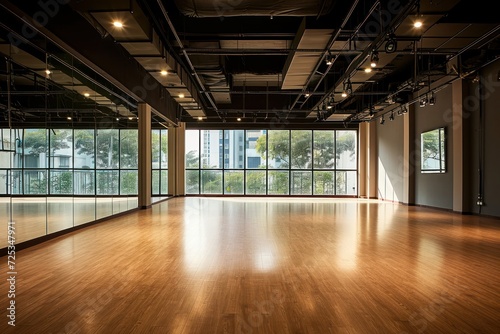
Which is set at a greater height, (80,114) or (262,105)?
(262,105)

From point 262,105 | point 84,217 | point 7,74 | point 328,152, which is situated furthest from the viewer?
point 328,152

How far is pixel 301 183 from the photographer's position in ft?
64.2

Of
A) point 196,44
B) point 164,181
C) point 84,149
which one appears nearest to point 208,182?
point 164,181

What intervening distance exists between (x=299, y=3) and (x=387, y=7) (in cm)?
236

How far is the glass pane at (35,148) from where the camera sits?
5.83 m

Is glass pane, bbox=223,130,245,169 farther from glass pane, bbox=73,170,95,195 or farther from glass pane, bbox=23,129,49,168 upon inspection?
glass pane, bbox=23,129,49,168

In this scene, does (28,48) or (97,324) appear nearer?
(97,324)

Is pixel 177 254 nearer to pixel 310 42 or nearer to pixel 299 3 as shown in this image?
pixel 299 3

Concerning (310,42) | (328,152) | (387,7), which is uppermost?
(387,7)

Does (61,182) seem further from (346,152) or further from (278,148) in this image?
(346,152)

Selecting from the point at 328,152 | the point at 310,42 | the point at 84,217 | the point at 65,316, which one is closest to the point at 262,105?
the point at 328,152

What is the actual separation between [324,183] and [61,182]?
14.6 m

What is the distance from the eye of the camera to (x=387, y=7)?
24.6ft

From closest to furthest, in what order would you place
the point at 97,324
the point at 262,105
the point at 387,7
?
1. the point at 97,324
2. the point at 387,7
3. the point at 262,105
